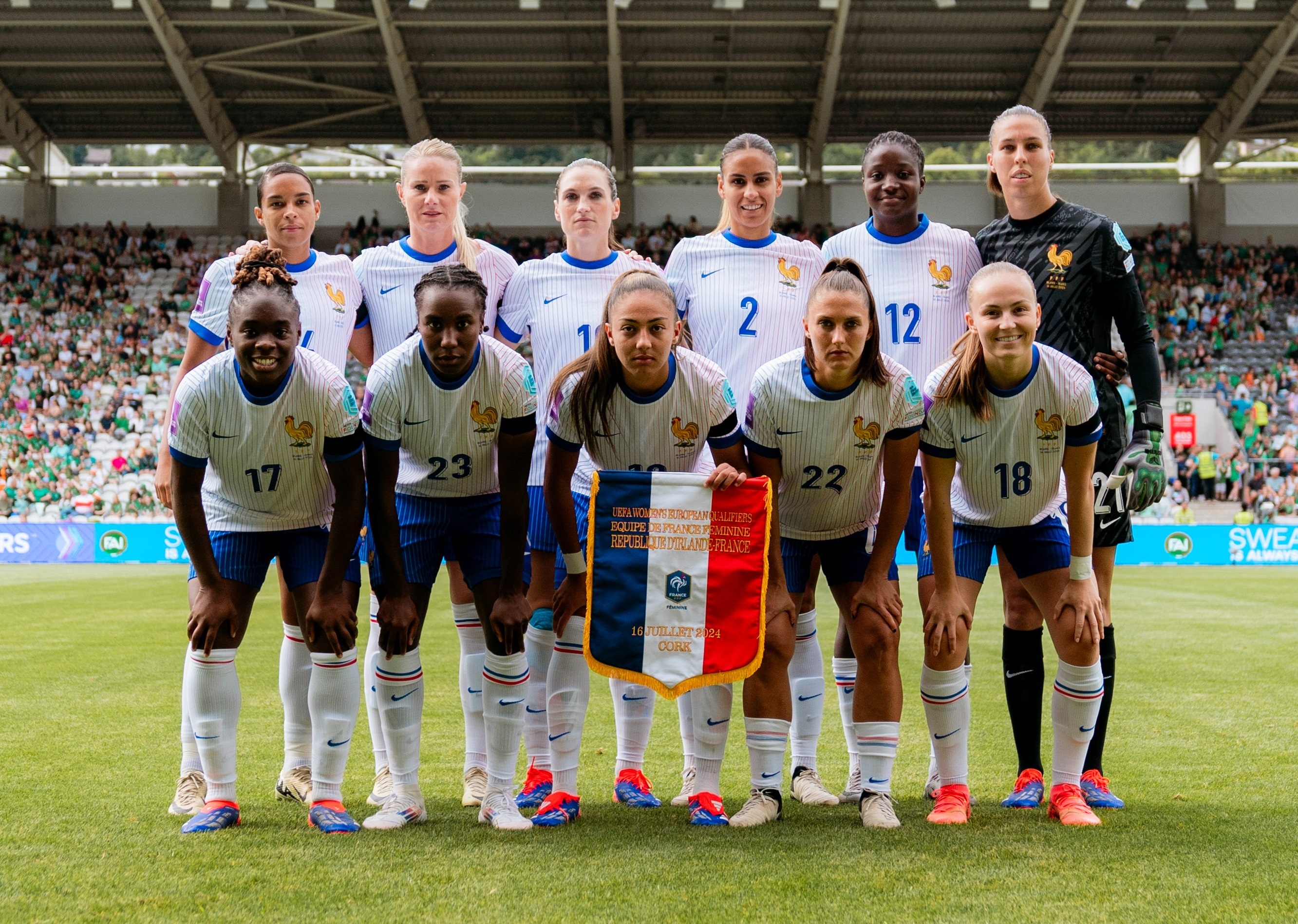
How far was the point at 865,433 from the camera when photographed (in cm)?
397

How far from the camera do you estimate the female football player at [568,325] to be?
14.3 feet

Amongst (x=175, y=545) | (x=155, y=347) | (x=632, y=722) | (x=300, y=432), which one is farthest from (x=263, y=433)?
(x=155, y=347)

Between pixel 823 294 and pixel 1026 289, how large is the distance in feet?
2.28

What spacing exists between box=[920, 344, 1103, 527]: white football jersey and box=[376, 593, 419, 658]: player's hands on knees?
1.87 m

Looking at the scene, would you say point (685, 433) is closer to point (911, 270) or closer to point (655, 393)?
point (655, 393)

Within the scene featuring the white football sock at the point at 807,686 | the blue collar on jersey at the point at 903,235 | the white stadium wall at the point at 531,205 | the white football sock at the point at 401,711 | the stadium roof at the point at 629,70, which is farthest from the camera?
the white stadium wall at the point at 531,205

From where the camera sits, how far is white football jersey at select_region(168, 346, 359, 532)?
386cm

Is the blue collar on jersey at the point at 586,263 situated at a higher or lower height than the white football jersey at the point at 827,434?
higher

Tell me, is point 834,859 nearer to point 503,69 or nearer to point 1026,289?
point 1026,289

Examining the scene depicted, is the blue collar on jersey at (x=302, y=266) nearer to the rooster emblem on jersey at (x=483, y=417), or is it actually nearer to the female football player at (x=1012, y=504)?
the rooster emblem on jersey at (x=483, y=417)

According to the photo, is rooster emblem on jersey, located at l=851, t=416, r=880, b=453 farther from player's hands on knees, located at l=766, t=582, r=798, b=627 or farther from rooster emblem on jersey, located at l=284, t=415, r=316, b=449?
rooster emblem on jersey, located at l=284, t=415, r=316, b=449

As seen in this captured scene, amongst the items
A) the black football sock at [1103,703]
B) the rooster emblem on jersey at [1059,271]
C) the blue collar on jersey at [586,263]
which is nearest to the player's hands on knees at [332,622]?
the blue collar on jersey at [586,263]

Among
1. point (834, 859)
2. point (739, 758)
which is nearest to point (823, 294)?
point (834, 859)

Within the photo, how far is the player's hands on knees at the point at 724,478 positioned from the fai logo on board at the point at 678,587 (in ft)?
1.06
